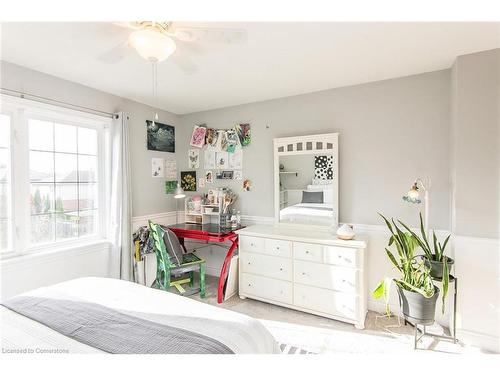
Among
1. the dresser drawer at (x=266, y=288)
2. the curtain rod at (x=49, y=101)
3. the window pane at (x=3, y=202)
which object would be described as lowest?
the dresser drawer at (x=266, y=288)

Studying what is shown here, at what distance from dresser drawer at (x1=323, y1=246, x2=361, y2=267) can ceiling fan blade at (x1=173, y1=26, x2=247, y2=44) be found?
6.22ft

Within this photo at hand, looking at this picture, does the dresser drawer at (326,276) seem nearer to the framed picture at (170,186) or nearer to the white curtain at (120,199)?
the white curtain at (120,199)

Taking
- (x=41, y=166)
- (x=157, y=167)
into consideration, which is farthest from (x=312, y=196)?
(x=41, y=166)

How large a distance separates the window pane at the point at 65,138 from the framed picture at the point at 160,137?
0.85m

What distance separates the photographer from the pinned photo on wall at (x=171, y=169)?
3.62 meters

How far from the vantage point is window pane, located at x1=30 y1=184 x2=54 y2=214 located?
235 cm

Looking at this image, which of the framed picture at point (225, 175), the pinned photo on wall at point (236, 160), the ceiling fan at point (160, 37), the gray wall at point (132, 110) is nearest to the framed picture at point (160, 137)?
the gray wall at point (132, 110)

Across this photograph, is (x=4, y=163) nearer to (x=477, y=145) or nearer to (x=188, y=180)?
(x=188, y=180)

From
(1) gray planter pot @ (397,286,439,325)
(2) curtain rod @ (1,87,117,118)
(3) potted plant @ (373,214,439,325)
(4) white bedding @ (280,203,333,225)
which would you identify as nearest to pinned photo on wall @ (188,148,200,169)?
(2) curtain rod @ (1,87,117,118)

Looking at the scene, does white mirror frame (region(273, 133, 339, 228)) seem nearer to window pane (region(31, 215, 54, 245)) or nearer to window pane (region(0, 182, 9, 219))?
window pane (region(31, 215, 54, 245))

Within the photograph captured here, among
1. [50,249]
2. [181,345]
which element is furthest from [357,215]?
[50,249]

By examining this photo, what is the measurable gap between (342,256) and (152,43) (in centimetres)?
222

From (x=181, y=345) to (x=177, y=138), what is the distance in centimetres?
315

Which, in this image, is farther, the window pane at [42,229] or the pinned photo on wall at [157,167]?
the pinned photo on wall at [157,167]
